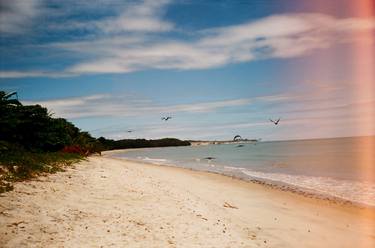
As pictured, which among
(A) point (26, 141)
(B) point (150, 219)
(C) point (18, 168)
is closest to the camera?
(B) point (150, 219)

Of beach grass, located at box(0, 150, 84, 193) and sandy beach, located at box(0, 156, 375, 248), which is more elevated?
beach grass, located at box(0, 150, 84, 193)

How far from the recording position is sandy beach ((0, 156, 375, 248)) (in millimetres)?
8656

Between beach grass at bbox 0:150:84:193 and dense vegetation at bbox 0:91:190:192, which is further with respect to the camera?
dense vegetation at bbox 0:91:190:192

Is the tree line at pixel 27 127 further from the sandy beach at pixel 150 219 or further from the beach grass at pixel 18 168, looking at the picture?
the sandy beach at pixel 150 219

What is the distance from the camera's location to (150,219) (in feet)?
34.2

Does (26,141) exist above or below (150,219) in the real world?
above

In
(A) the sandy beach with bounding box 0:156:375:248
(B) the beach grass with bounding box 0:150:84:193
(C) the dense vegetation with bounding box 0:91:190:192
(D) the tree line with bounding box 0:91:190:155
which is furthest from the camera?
(D) the tree line with bounding box 0:91:190:155

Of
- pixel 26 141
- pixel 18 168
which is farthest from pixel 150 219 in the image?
pixel 26 141

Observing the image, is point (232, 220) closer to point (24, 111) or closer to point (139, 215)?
point (139, 215)

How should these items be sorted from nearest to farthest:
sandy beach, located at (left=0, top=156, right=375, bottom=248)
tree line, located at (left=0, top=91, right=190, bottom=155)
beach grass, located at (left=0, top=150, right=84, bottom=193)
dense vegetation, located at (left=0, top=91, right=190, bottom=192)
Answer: sandy beach, located at (left=0, top=156, right=375, bottom=248), beach grass, located at (left=0, top=150, right=84, bottom=193), dense vegetation, located at (left=0, top=91, right=190, bottom=192), tree line, located at (left=0, top=91, right=190, bottom=155)

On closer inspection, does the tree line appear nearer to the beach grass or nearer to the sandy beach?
the beach grass

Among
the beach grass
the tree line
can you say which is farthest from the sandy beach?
the tree line

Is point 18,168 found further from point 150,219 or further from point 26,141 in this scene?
point 26,141

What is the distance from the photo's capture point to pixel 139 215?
1069 centimetres
